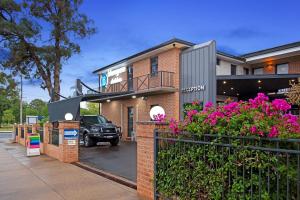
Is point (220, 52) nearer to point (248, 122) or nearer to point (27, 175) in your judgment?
point (27, 175)

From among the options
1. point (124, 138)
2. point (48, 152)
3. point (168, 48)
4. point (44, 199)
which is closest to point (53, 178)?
point (44, 199)

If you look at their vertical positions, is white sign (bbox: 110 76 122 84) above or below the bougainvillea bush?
above

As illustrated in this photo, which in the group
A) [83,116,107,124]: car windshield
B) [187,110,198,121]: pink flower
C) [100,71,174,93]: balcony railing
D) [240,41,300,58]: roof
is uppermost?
[240,41,300,58]: roof

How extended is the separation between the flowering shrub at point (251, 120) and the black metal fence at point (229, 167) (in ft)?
0.30

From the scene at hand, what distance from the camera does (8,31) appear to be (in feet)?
74.8

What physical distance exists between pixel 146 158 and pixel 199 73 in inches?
507

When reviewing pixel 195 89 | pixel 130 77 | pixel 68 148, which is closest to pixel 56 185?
pixel 68 148

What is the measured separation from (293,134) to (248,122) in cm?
51

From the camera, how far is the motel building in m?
17.8

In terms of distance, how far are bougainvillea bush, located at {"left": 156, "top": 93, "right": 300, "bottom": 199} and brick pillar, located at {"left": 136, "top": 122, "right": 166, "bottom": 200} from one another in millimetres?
757

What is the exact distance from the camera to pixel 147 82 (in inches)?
836

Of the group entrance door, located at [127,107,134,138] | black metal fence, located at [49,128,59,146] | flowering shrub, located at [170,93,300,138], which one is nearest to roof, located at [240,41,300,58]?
entrance door, located at [127,107,134,138]

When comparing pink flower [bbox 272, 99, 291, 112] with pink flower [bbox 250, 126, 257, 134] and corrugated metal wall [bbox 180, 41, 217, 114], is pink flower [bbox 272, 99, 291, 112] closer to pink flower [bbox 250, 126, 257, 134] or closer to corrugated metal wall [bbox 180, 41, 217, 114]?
pink flower [bbox 250, 126, 257, 134]

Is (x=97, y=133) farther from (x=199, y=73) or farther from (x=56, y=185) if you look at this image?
(x=56, y=185)
